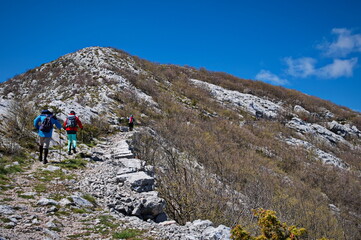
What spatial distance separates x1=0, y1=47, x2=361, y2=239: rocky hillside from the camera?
6492 mm

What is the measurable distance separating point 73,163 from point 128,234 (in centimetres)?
463

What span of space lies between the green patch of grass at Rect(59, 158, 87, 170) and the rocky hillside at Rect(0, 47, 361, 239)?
0.30m

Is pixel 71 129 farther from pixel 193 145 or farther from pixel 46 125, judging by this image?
pixel 193 145

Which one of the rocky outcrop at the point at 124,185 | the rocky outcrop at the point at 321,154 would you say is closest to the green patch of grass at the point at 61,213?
the rocky outcrop at the point at 124,185

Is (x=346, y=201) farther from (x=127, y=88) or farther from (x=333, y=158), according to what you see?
(x=127, y=88)

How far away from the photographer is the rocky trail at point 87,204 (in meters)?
3.88

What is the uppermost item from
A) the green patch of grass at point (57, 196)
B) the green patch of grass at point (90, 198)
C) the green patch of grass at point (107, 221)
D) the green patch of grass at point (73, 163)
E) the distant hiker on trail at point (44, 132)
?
the distant hiker on trail at point (44, 132)

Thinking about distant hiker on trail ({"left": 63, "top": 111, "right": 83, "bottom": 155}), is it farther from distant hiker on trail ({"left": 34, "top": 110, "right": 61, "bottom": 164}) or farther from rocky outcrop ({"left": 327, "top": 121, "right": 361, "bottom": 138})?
rocky outcrop ({"left": 327, "top": 121, "right": 361, "bottom": 138})

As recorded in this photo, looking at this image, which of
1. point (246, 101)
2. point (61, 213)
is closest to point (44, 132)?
point (61, 213)

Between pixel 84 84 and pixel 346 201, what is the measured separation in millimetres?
20333

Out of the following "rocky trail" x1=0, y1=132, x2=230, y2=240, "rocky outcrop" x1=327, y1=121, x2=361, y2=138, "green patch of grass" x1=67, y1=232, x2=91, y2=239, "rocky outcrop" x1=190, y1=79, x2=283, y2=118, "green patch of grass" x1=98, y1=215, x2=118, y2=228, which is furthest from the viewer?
"rocky outcrop" x1=190, y1=79, x2=283, y2=118

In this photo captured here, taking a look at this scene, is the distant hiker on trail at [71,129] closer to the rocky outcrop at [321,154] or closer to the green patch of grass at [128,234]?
the green patch of grass at [128,234]

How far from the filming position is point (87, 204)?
5156 millimetres

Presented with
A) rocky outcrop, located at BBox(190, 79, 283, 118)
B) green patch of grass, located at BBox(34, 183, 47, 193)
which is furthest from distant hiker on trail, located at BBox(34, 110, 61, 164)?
rocky outcrop, located at BBox(190, 79, 283, 118)
